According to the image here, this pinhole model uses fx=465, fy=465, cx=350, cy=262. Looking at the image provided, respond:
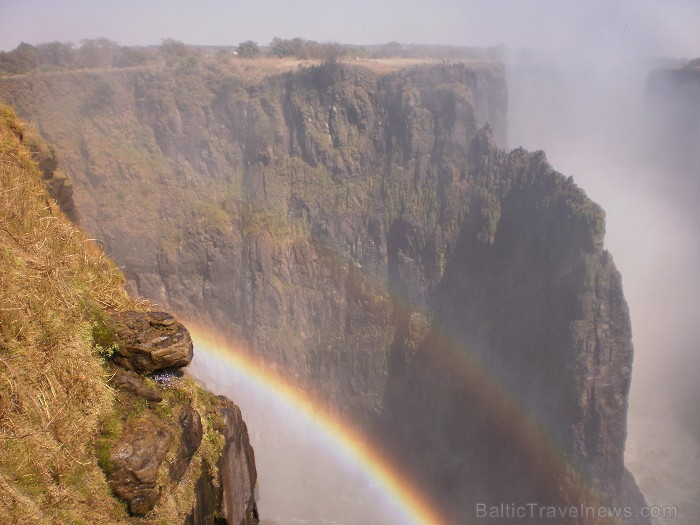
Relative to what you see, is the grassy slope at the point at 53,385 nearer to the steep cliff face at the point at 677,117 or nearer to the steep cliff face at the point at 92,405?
the steep cliff face at the point at 92,405

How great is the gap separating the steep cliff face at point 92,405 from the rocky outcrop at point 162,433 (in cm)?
1

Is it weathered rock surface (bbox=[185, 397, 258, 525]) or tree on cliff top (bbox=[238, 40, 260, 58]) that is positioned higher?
tree on cliff top (bbox=[238, 40, 260, 58])

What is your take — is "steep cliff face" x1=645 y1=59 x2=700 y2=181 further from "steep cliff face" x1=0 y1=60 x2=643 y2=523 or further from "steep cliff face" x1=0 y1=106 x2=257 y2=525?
"steep cliff face" x1=0 y1=106 x2=257 y2=525

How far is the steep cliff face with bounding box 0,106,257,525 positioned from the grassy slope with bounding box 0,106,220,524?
1 cm

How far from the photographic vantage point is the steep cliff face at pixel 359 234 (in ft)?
101

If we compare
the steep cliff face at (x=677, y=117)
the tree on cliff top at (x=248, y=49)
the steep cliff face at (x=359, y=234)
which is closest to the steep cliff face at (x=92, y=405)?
the steep cliff face at (x=359, y=234)

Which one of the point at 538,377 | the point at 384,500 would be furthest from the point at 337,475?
the point at 538,377

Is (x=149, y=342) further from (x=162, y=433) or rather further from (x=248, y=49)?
(x=248, y=49)

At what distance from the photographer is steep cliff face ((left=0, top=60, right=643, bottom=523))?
101ft

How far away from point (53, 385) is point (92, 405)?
520 millimetres

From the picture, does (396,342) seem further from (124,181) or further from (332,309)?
(124,181)

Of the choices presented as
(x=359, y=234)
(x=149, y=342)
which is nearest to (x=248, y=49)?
(x=359, y=234)

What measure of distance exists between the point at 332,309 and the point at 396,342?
577 centimetres

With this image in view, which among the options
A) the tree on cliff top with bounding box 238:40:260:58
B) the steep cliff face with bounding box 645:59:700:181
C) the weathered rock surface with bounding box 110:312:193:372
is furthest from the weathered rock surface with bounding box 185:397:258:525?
the steep cliff face with bounding box 645:59:700:181
